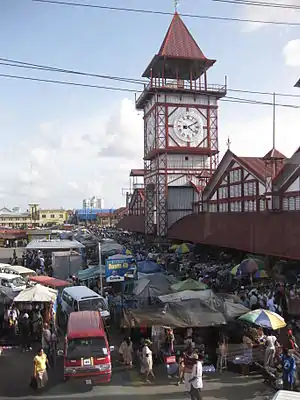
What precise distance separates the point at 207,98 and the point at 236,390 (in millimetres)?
37531

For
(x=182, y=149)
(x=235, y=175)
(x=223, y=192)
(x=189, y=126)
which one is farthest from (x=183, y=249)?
(x=189, y=126)

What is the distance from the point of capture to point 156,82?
43.2 metres

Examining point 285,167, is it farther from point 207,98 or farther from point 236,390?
point 207,98

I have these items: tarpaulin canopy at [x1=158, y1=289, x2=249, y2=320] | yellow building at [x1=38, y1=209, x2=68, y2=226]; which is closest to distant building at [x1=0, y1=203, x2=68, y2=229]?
yellow building at [x1=38, y1=209, x2=68, y2=226]

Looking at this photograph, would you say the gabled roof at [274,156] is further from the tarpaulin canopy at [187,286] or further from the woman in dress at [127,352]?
the woman in dress at [127,352]

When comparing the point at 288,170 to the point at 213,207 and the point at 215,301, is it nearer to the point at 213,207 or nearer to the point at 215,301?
the point at 213,207

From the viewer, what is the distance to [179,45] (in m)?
45.3

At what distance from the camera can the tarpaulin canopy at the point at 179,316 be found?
12.5 m

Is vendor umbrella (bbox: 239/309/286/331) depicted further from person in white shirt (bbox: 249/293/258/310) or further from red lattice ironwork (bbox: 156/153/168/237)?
red lattice ironwork (bbox: 156/153/168/237)

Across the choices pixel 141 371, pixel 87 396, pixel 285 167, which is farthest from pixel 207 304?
pixel 285 167

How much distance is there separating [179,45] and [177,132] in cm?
1008

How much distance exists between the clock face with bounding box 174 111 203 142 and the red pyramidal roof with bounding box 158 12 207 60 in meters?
6.36

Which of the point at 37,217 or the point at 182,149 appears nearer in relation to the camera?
the point at 182,149

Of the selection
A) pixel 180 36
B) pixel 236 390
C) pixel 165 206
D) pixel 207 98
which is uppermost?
pixel 180 36
